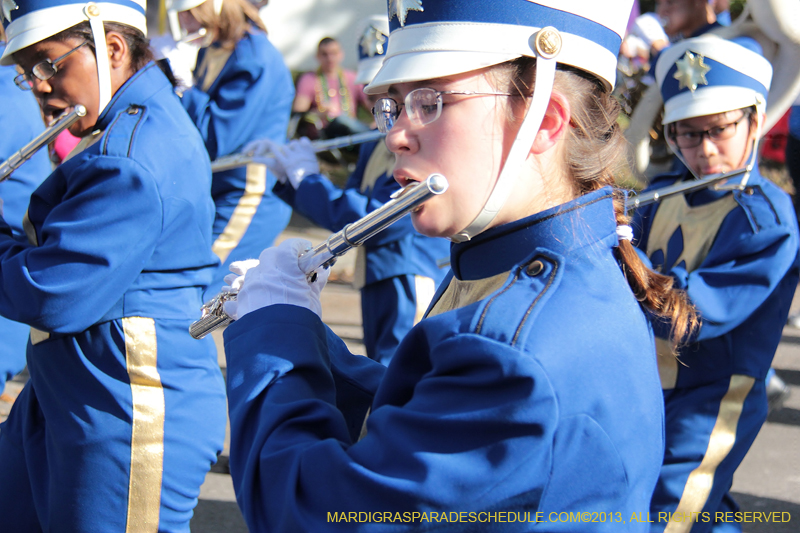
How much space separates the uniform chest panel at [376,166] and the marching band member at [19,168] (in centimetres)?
136

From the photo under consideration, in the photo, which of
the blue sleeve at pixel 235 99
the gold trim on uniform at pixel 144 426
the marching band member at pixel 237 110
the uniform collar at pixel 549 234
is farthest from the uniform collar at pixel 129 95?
the blue sleeve at pixel 235 99

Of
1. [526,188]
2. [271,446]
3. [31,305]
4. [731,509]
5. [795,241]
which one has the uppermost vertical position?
[526,188]

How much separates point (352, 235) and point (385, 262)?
6.72ft

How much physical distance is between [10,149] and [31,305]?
1337mm

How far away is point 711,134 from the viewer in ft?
8.87

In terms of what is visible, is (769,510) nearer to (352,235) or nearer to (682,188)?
(682,188)

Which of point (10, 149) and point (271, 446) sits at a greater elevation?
point (271, 446)

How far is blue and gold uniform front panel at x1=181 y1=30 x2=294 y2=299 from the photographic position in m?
4.06

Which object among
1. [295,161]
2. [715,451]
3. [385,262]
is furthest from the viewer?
[295,161]

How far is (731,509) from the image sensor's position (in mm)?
2578

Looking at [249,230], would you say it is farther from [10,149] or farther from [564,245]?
[564,245]

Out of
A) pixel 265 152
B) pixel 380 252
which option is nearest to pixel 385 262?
pixel 380 252

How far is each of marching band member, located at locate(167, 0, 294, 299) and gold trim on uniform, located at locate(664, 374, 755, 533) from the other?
8.06ft

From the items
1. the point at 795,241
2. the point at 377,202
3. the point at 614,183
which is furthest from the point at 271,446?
the point at 377,202
